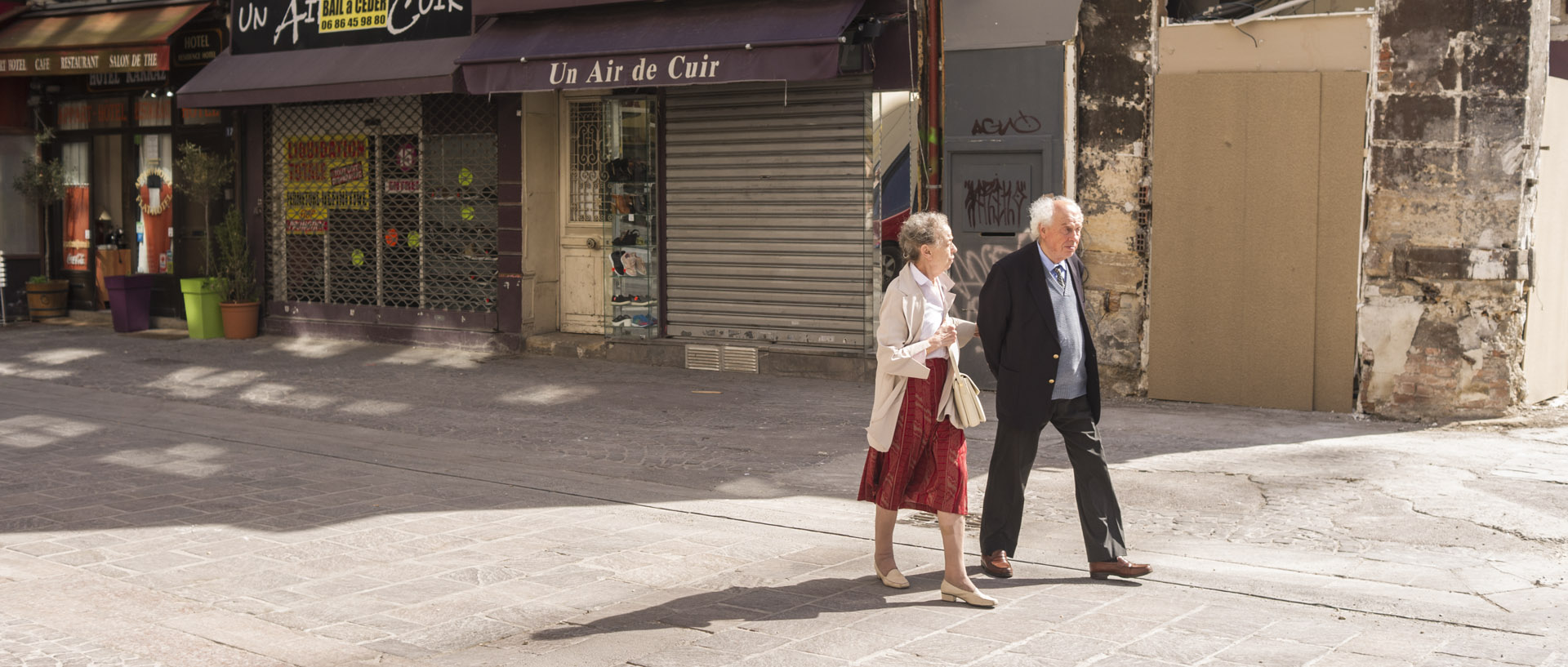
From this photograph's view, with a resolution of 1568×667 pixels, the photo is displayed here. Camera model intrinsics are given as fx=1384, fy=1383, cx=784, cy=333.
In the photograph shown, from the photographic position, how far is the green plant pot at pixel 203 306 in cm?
1580

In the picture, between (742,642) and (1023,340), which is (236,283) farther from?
(742,642)

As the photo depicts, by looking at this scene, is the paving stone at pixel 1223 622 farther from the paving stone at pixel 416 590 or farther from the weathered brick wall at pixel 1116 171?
the weathered brick wall at pixel 1116 171

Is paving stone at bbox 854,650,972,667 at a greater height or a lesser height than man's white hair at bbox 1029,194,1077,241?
lesser

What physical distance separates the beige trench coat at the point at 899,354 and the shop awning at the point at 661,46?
5953mm

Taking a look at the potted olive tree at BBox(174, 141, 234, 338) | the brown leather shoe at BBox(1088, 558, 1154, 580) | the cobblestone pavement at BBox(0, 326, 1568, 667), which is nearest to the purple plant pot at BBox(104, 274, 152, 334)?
the potted olive tree at BBox(174, 141, 234, 338)

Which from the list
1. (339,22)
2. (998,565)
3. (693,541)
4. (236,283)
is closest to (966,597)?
(998,565)

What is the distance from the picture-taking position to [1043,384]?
5816 millimetres

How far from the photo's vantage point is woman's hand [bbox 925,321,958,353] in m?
5.48

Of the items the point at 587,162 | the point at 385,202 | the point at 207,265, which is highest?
the point at 587,162

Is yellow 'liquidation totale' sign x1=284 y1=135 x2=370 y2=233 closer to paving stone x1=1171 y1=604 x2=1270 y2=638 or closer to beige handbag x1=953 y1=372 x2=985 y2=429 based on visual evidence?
beige handbag x1=953 y1=372 x2=985 y2=429

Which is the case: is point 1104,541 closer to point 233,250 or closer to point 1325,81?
point 1325,81

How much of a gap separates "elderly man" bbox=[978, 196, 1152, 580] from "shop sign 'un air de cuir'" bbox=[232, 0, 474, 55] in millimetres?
9682

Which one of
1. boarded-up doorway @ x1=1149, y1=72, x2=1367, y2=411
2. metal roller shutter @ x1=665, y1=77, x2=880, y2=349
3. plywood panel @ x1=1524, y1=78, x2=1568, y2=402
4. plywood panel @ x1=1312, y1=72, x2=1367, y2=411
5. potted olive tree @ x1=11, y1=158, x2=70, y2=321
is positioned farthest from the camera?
potted olive tree @ x1=11, y1=158, x2=70, y2=321

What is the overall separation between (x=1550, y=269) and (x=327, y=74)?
11.6m
